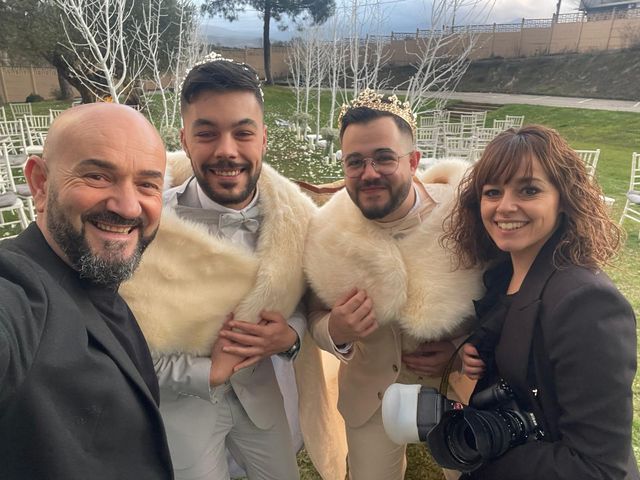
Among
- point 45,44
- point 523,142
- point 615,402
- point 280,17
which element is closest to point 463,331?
point 615,402

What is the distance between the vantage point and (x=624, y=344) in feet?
4.36

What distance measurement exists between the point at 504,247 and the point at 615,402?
0.63 meters

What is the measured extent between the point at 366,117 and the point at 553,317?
1227 millimetres

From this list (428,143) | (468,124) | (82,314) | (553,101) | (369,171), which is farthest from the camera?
(553,101)

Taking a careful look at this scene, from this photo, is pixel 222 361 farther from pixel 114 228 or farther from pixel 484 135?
pixel 484 135

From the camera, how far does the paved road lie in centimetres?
2077

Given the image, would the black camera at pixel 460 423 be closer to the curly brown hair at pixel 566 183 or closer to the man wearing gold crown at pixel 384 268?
the man wearing gold crown at pixel 384 268

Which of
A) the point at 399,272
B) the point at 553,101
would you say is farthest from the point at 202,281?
the point at 553,101

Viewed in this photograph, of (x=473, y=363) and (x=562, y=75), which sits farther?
A: (x=562, y=75)

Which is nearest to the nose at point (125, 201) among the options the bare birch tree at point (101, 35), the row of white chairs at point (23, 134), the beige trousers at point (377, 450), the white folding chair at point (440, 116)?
the beige trousers at point (377, 450)

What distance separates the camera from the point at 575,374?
1.36 meters

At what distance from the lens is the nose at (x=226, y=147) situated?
1.96 meters

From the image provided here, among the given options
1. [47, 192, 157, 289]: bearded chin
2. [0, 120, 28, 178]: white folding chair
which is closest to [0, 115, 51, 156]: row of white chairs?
[0, 120, 28, 178]: white folding chair

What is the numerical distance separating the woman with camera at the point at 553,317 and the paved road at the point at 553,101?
73.4 ft
